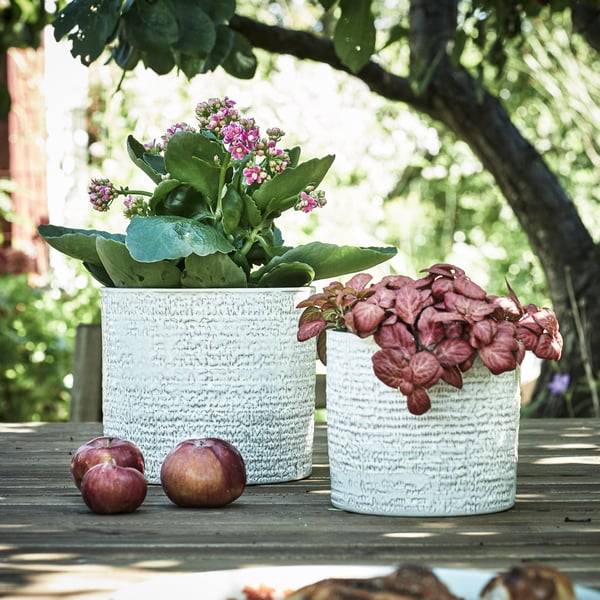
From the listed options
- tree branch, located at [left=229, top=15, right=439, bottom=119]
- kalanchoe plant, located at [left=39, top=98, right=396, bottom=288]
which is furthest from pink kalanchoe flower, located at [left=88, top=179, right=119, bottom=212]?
tree branch, located at [left=229, top=15, right=439, bottom=119]

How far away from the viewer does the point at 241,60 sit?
2.21 meters

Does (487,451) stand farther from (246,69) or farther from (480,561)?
(246,69)

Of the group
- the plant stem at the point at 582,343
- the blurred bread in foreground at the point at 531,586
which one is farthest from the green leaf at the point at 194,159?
the plant stem at the point at 582,343

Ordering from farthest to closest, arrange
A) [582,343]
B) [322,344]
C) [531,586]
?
[582,343], [322,344], [531,586]

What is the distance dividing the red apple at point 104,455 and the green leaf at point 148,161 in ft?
1.34

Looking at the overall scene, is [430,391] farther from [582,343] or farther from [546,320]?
[582,343]

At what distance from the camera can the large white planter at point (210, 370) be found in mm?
1371

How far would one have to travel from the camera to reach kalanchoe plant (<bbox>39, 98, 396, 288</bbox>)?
1321mm

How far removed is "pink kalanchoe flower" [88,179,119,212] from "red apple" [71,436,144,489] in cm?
33

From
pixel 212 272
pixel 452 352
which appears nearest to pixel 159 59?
pixel 212 272

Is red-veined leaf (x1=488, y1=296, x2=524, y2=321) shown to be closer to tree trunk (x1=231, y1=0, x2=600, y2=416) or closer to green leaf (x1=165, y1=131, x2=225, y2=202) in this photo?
green leaf (x1=165, y1=131, x2=225, y2=202)

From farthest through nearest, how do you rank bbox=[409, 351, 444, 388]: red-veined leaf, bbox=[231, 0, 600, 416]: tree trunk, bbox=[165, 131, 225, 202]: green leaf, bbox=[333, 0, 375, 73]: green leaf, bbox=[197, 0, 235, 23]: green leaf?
bbox=[231, 0, 600, 416]: tree trunk
bbox=[333, 0, 375, 73]: green leaf
bbox=[197, 0, 235, 23]: green leaf
bbox=[165, 131, 225, 202]: green leaf
bbox=[409, 351, 444, 388]: red-veined leaf

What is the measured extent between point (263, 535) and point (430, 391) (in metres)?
0.26

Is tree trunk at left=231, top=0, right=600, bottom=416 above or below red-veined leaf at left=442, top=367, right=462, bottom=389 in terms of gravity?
above
